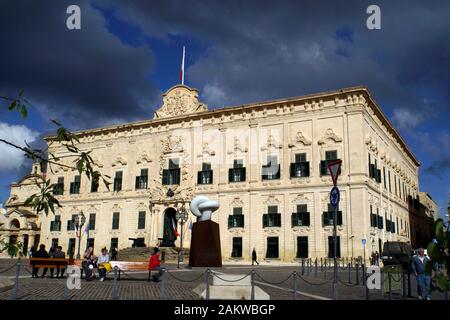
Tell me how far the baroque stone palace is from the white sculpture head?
1209 centimetres

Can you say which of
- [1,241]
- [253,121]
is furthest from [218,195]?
[1,241]

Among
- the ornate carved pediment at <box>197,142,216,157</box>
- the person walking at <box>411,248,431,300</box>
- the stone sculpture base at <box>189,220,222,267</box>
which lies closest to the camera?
the person walking at <box>411,248,431,300</box>

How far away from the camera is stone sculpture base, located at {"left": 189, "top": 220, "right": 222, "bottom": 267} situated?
2081 cm

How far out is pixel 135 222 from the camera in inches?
1599

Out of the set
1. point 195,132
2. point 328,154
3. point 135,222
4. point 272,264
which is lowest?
point 272,264

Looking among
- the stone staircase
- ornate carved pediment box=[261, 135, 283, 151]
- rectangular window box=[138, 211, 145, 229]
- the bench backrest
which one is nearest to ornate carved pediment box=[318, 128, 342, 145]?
ornate carved pediment box=[261, 135, 283, 151]

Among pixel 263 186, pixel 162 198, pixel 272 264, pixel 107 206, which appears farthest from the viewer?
pixel 107 206

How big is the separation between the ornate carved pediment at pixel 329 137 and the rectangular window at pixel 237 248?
10.1 meters

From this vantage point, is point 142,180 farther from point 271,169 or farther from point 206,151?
point 271,169

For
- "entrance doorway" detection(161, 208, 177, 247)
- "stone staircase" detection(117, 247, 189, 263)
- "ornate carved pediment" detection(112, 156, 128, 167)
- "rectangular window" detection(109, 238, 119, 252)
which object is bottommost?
"stone staircase" detection(117, 247, 189, 263)

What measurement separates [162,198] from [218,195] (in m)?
5.36

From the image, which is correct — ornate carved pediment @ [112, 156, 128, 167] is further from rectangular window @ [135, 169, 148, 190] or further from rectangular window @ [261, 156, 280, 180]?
rectangular window @ [261, 156, 280, 180]
